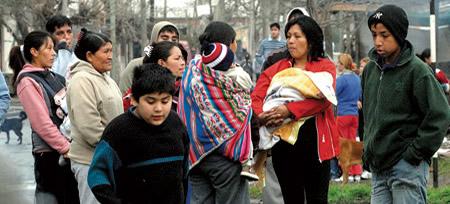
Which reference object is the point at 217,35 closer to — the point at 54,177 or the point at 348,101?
the point at 54,177

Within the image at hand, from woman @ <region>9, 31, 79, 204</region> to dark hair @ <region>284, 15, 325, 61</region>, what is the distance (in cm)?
206

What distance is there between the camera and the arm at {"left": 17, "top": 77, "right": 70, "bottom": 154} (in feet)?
24.1

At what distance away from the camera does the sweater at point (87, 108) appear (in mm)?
6676

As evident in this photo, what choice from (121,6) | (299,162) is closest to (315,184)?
(299,162)

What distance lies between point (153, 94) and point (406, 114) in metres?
1.83

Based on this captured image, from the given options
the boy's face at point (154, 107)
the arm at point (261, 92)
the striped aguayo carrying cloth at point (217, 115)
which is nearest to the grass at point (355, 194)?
the arm at point (261, 92)

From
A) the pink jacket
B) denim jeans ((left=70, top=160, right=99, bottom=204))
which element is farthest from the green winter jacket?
the pink jacket

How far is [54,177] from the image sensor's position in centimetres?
754

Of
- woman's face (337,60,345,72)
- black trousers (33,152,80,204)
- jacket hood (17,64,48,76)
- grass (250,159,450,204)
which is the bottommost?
grass (250,159,450,204)

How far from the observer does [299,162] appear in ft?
23.1

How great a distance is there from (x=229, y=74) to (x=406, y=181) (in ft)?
5.62

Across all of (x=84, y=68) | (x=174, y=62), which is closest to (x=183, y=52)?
(x=174, y=62)

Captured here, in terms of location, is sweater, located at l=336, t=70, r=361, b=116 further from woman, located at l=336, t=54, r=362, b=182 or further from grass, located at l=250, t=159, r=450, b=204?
grass, located at l=250, t=159, r=450, b=204

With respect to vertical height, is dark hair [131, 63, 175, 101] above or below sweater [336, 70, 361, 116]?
above
